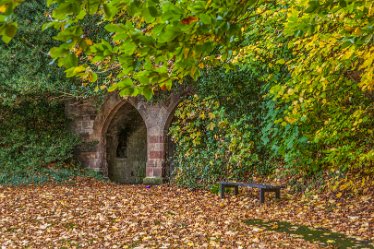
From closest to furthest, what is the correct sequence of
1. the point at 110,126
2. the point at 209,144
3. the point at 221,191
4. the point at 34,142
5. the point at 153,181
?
the point at 221,191
the point at 209,144
the point at 153,181
the point at 34,142
the point at 110,126

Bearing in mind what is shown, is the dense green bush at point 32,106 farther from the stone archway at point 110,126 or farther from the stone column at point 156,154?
the stone column at point 156,154

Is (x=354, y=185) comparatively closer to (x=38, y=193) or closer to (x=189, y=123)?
(x=189, y=123)

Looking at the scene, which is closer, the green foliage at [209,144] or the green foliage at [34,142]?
the green foliage at [209,144]

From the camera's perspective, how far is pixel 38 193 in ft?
31.1

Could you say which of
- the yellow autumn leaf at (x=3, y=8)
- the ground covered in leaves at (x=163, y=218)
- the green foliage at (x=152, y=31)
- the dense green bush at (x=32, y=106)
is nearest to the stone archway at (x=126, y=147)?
the dense green bush at (x=32, y=106)

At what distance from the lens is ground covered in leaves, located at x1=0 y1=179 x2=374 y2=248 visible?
5.52 m

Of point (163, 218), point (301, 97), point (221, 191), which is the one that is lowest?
point (163, 218)

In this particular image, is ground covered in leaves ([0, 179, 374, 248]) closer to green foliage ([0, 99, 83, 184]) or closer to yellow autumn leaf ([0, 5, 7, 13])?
green foliage ([0, 99, 83, 184])

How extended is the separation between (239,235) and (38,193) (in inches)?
207

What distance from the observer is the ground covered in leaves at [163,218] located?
217 inches

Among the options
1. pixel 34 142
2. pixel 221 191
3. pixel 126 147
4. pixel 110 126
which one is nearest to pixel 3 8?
pixel 221 191

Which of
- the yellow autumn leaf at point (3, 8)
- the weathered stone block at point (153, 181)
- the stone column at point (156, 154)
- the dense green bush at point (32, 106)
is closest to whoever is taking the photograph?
the yellow autumn leaf at point (3, 8)

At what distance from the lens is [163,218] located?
697 centimetres

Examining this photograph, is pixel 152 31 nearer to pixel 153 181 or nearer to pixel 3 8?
pixel 3 8
